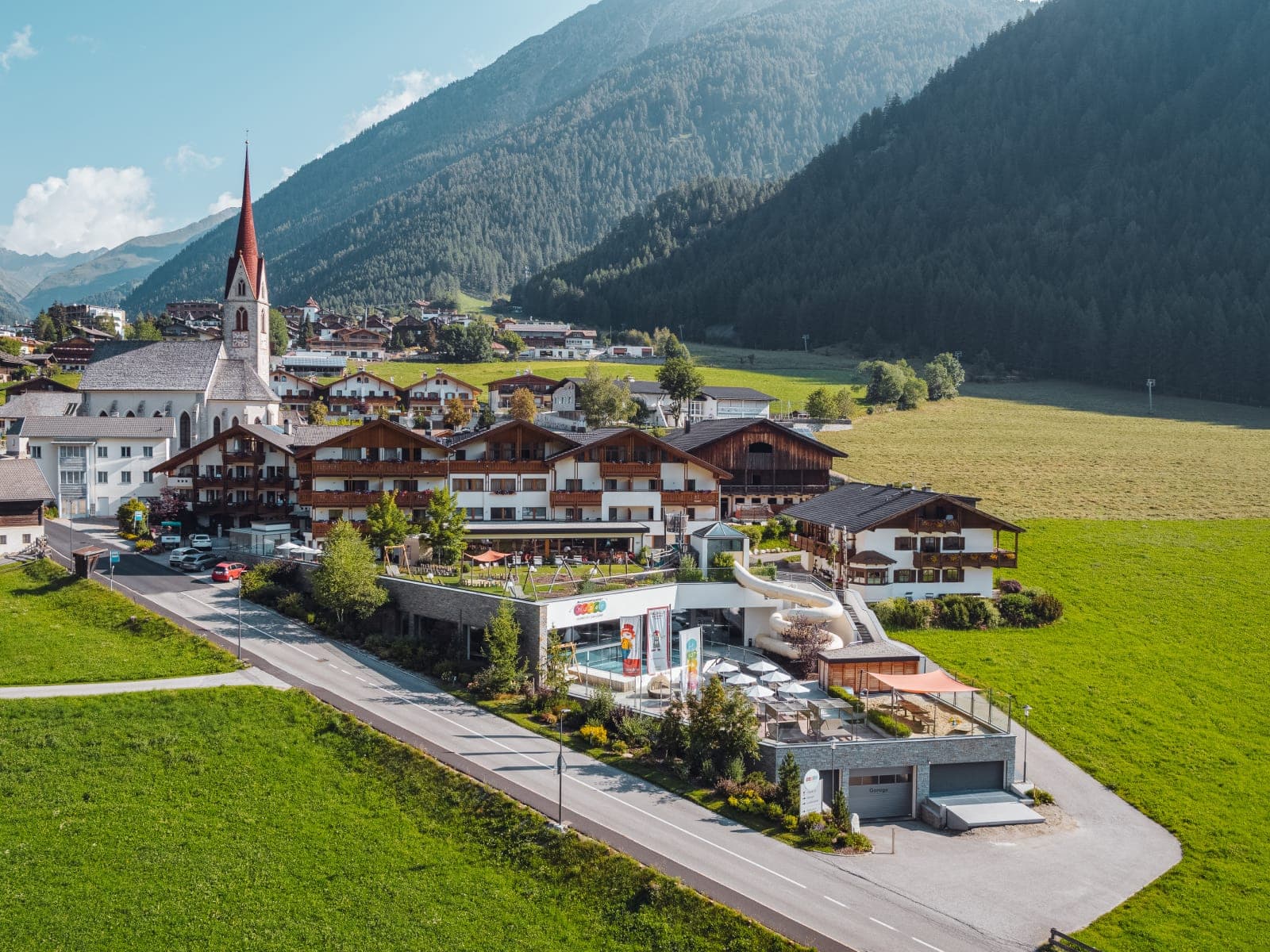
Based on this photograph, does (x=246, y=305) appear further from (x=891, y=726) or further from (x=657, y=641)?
(x=891, y=726)

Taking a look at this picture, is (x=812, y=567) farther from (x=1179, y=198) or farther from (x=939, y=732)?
(x=1179, y=198)

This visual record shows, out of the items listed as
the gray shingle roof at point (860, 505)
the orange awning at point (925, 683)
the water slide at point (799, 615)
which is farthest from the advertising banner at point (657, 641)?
the gray shingle roof at point (860, 505)

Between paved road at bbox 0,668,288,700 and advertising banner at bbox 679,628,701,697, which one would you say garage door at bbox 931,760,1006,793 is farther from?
paved road at bbox 0,668,288,700

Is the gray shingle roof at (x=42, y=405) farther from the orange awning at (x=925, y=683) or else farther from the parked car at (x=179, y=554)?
the orange awning at (x=925, y=683)

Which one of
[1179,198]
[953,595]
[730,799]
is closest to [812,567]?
[953,595]

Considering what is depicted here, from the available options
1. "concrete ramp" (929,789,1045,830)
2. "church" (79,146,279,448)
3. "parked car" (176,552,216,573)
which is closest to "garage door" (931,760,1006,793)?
"concrete ramp" (929,789,1045,830)

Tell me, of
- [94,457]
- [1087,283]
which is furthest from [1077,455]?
[1087,283]
